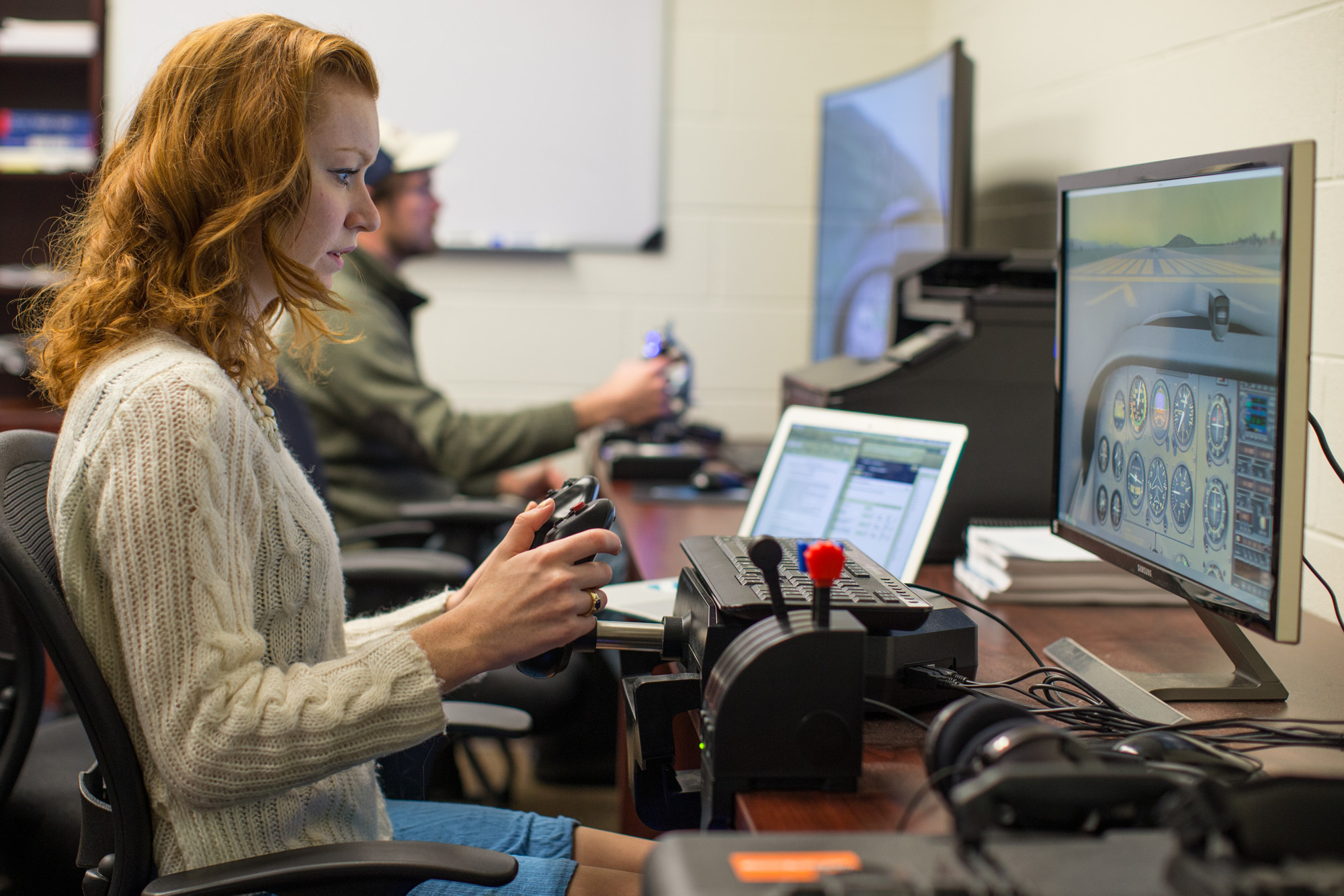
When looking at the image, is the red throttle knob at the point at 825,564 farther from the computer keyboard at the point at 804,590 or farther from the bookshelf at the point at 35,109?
the bookshelf at the point at 35,109

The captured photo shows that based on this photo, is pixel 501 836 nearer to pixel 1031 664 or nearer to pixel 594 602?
pixel 594 602

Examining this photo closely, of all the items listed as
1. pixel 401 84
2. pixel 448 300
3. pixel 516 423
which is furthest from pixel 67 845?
pixel 401 84

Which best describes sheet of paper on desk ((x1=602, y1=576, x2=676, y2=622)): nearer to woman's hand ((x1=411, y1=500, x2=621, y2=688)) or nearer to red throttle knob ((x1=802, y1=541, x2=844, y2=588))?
woman's hand ((x1=411, y1=500, x2=621, y2=688))

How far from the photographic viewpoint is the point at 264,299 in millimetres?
990

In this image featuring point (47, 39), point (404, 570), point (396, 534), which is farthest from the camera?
point (47, 39)

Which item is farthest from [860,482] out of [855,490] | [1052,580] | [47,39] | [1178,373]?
[47,39]

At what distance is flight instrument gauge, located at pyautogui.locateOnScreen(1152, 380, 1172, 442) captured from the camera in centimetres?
93

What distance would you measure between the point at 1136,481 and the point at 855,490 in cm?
41

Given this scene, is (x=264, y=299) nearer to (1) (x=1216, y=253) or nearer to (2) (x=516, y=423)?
(1) (x=1216, y=253)

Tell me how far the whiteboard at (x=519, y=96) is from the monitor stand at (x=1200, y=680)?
2424 millimetres

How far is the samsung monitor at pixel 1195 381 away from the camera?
0.76 meters

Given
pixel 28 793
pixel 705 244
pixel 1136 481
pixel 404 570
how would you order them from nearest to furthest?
pixel 1136 481, pixel 28 793, pixel 404 570, pixel 705 244

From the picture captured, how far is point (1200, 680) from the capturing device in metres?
0.94

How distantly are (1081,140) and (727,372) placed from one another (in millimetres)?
1427
